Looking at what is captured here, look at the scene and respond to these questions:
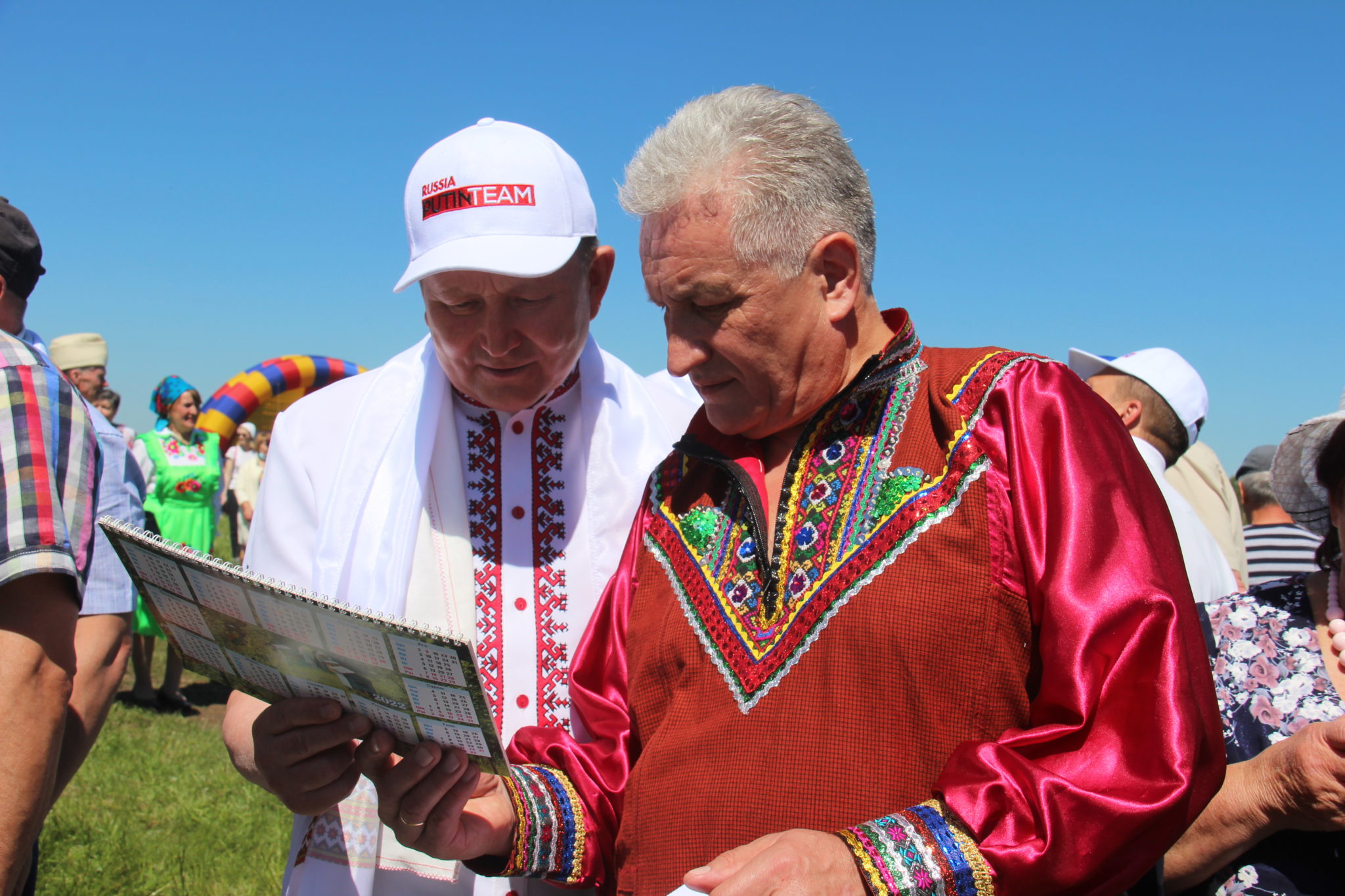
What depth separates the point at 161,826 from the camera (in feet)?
16.8

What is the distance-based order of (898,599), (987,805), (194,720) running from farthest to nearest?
(194,720)
(898,599)
(987,805)

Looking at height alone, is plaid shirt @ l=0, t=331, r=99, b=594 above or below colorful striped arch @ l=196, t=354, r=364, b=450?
above

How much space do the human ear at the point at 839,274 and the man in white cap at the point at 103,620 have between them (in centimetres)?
177

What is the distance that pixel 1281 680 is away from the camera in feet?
6.68

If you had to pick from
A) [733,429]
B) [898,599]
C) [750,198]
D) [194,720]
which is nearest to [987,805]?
[898,599]

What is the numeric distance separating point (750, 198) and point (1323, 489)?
1487mm

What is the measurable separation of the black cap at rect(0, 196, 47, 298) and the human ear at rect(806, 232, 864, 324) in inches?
85.5

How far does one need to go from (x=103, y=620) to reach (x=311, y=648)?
1.87 m

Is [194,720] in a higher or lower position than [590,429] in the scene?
lower

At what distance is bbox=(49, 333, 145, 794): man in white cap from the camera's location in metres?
2.69

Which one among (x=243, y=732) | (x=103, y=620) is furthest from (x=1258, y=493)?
(x=103, y=620)

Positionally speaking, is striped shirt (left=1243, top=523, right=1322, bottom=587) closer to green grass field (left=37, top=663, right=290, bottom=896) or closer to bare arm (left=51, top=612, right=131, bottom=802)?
bare arm (left=51, top=612, right=131, bottom=802)

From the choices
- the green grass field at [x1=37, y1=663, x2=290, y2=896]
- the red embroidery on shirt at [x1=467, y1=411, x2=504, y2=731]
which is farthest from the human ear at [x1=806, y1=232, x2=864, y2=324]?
the green grass field at [x1=37, y1=663, x2=290, y2=896]

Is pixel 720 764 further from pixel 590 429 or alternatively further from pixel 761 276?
pixel 590 429
